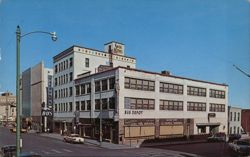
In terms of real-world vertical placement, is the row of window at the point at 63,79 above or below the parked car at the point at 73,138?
above

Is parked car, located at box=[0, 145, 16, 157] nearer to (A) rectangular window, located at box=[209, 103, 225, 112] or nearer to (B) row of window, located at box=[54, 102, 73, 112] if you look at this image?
(B) row of window, located at box=[54, 102, 73, 112]

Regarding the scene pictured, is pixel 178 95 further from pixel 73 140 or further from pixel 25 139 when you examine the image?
pixel 25 139

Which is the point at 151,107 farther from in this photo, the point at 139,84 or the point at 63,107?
the point at 63,107

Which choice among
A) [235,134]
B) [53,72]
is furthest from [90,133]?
[235,134]

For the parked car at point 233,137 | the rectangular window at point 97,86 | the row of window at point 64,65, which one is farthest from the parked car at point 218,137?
the row of window at point 64,65

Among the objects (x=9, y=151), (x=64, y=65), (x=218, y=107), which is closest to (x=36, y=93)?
(x=64, y=65)

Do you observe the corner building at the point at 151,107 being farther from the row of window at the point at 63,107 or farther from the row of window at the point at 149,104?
the row of window at the point at 63,107
